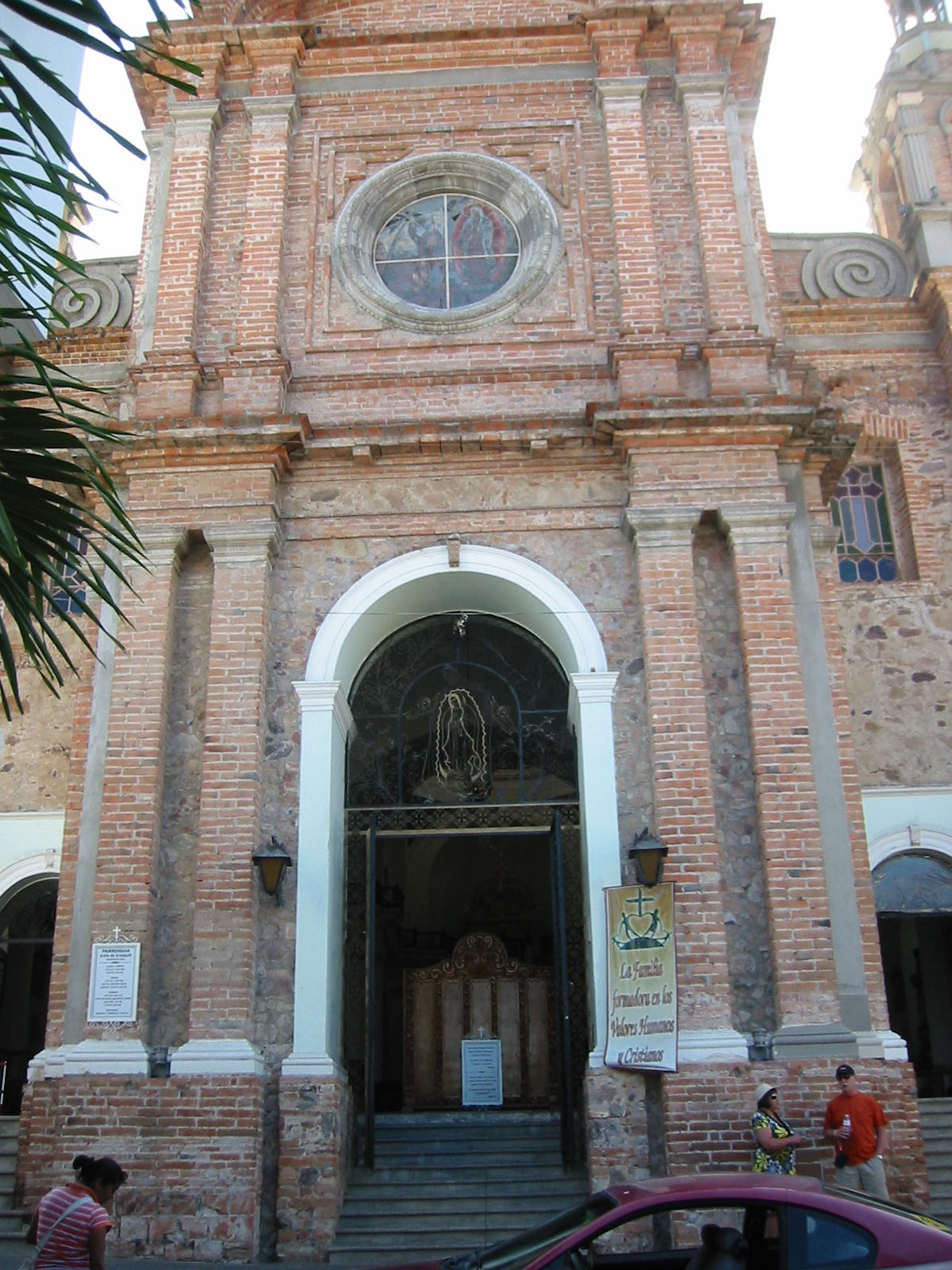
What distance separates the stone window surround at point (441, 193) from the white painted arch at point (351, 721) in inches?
110

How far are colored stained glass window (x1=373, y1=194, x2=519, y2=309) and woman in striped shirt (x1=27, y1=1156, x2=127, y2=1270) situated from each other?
9.43 meters

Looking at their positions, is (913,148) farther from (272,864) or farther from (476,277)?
(272,864)

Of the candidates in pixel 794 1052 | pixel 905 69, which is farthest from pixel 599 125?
pixel 794 1052

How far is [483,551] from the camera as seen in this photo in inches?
450

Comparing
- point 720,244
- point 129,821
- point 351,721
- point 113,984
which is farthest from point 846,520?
point 113,984

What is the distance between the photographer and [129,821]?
10.4m

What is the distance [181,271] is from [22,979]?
29.6ft

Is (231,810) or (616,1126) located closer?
(616,1126)

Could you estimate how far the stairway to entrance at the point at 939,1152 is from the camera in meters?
9.99

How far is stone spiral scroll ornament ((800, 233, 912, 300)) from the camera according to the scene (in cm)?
1703

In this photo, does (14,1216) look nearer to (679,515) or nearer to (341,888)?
(341,888)

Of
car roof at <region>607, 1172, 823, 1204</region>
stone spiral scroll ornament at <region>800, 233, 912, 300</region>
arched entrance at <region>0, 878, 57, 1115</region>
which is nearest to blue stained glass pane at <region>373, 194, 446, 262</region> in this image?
stone spiral scroll ornament at <region>800, 233, 912, 300</region>

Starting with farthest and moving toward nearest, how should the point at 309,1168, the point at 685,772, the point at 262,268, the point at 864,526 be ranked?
the point at 864,526 < the point at 262,268 < the point at 685,772 < the point at 309,1168

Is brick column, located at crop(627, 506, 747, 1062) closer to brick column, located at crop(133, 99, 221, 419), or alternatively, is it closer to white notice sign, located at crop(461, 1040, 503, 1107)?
white notice sign, located at crop(461, 1040, 503, 1107)
